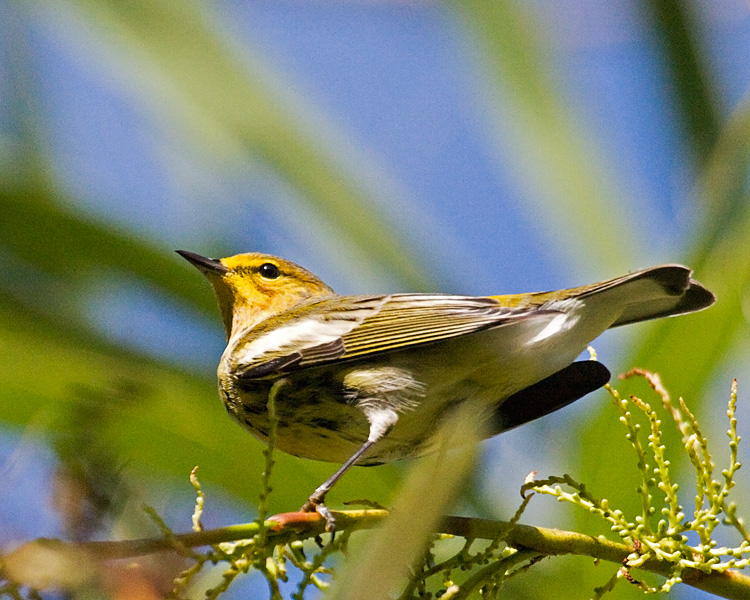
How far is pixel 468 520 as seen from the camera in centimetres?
166

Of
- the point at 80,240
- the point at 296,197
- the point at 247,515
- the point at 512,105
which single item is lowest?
the point at 247,515

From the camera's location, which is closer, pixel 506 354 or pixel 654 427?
pixel 654 427

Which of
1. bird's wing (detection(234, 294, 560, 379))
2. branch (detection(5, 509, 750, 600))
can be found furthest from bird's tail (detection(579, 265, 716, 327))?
A: branch (detection(5, 509, 750, 600))

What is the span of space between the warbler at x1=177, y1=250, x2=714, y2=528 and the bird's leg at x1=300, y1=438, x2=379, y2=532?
12 millimetres

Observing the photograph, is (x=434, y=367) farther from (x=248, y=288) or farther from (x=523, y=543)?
(x=248, y=288)

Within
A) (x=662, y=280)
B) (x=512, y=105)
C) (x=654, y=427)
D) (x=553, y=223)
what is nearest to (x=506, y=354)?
(x=662, y=280)

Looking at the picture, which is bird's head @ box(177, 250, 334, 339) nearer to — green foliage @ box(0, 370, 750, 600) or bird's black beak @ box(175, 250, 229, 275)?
bird's black beak @ box(175, 250, 229, 275)

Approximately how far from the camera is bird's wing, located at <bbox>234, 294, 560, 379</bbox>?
244cm

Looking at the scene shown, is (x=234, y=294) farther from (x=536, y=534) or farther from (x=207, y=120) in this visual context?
(x=536, y=534)

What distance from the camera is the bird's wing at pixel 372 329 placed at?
2.44 metres

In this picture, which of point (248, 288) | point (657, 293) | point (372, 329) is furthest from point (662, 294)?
point (248, 288)

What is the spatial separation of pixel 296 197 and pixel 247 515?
1.92 m

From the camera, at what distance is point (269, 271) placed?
360cm

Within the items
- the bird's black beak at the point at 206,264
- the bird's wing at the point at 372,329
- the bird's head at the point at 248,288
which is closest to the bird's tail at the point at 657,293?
the bird's wing at the point at 372,329
